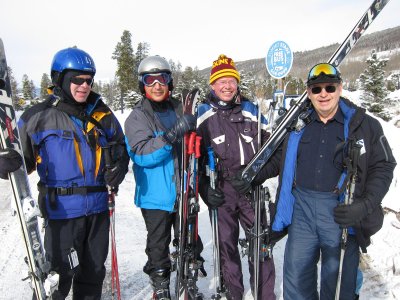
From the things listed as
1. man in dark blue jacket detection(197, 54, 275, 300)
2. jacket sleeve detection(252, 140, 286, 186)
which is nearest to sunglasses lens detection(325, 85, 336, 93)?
jacket sleeve detection(252, 140, 286, 186)

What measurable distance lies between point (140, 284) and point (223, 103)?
254 cm

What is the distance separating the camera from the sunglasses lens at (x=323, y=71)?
2.55 meters

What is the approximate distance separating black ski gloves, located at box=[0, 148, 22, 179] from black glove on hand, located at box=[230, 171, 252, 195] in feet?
6.42

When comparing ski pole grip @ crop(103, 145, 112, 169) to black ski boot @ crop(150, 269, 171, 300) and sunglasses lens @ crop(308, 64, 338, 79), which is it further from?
sunglasses lens @ crop(308, 64, 338, 79)

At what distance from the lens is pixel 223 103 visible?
3.41 metres

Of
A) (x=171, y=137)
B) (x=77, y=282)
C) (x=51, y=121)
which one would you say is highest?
(x=51, y=121)

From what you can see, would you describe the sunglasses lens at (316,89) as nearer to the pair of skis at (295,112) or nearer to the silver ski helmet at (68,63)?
the pair of skis at (295,112)

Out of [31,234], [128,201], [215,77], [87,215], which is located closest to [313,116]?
[215,77]

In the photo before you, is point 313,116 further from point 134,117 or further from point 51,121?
point 51,121

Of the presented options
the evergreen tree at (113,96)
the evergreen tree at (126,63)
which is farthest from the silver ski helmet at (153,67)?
the evergreen tree at (113,96)

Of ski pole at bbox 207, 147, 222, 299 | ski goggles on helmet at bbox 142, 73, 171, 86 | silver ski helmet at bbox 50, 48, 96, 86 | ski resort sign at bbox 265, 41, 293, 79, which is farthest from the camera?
ski resort sign at bbox 265, 41, 293, 79

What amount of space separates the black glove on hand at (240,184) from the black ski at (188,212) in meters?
0.43

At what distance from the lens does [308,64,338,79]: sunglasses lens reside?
2.55 metres

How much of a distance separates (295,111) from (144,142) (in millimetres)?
1474
